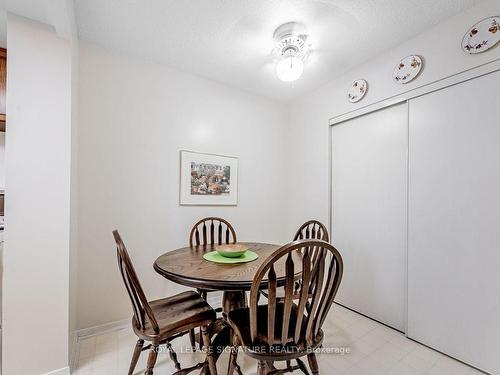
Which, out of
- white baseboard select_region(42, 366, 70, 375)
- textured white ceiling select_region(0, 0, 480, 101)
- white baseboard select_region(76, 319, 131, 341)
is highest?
textured white ceiling select_region(0, 0, 480, 101)

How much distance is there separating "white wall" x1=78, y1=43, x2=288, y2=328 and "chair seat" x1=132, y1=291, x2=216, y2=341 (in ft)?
2.78

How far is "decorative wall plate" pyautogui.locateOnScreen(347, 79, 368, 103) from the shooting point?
95.2 inches

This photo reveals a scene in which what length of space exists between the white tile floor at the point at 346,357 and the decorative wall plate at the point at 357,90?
84.9 inches

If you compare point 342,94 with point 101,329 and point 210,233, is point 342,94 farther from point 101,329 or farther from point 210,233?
point 101,329

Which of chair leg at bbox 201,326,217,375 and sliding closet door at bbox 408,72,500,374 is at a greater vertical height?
sliding closet door at bbox 408,72,500,374

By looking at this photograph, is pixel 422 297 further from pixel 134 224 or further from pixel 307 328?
pixel 134 224

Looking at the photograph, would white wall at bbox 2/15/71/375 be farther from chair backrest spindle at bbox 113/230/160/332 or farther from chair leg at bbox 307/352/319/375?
chair leg at bbox 307/352/319/375

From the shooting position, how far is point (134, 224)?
227 cm

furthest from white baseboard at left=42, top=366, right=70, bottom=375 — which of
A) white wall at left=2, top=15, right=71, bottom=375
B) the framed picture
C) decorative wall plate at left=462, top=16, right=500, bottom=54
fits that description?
decorative wall plate at left=462, top=16, right=500, bottom=54

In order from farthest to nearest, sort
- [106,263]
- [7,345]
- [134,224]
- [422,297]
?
[134,224]
[106,263]
[422,297]
[7,345]

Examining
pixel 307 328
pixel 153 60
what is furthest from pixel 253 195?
pixel 307 328

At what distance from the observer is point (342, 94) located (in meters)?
2.65

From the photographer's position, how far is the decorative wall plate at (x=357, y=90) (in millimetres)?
2418

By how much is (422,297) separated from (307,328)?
1.35 metres
